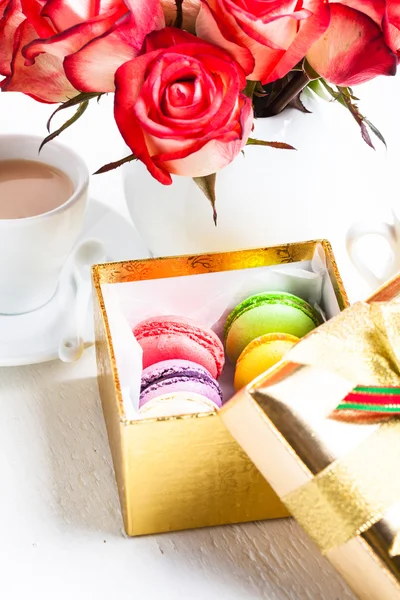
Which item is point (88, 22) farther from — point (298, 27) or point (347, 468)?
point (347, 468)

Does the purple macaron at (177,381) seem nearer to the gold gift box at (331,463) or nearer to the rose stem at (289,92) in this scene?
the gold gift box at (331,463)

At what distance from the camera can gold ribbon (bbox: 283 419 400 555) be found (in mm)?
517

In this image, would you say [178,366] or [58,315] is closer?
[178,366]

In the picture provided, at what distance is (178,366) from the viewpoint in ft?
2.12

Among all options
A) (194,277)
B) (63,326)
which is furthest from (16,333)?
(194,277)

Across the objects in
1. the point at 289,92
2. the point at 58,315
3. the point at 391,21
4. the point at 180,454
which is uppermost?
the point at 391,21

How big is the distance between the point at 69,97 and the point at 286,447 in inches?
10.7

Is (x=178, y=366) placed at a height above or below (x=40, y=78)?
below

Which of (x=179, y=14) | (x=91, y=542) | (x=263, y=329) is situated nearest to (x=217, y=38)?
(x=179, y=14)

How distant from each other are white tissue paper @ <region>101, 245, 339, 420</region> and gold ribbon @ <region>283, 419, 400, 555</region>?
0.17 metres

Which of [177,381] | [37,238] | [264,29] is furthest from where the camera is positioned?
[37,238]

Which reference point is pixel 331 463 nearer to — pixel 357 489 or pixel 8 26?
pixel 357 489

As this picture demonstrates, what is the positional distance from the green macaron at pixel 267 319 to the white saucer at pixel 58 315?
14cm

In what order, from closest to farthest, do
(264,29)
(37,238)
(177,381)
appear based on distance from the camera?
(264,29)
(177,381)
(37,238)
